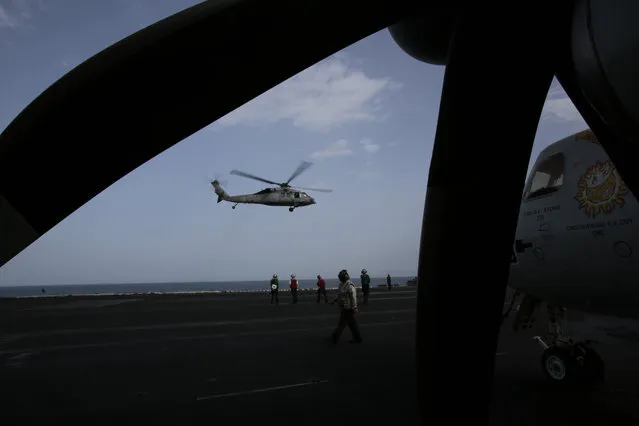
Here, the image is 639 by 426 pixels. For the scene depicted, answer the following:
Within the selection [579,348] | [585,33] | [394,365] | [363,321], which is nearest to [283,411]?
[394,365]

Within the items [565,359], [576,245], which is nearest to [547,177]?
[576,245]

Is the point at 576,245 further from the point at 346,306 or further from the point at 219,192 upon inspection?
the point at 219,192

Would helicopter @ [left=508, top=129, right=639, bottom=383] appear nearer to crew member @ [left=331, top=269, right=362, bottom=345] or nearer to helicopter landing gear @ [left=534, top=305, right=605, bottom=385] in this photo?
helicopter landing gear @ [left=534, top=305, right=605, bottom=385]

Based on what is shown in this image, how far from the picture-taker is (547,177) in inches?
274

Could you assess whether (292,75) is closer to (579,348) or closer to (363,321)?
(579,348)

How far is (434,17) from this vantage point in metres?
3.06

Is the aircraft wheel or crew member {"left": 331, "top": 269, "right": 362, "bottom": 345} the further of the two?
crew member {"left": 331, "top": 269, "right": 362, "bottom": 345}

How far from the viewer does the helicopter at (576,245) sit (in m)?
5.47

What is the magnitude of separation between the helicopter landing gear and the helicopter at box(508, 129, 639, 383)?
0.6 inches

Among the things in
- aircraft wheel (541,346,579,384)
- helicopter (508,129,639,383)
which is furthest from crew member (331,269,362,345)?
aircraft wheel (541,346,579,384)

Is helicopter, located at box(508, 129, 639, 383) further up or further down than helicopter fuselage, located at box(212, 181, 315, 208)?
further down

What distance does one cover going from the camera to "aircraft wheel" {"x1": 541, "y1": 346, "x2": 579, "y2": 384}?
7.34 m

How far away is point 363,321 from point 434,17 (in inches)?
669

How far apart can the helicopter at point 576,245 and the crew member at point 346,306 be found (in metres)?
5.26
